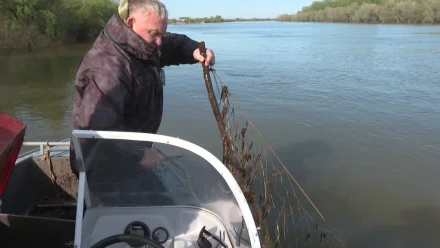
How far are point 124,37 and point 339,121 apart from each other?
7685 millimetres

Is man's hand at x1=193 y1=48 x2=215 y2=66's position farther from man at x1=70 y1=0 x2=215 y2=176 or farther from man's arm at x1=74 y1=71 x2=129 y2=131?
man's arm at x1=74 y1=71 x2=129 y2=131

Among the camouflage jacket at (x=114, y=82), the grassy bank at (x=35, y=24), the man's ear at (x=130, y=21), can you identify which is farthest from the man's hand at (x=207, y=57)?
the grassy bank at (x=35, y=24)

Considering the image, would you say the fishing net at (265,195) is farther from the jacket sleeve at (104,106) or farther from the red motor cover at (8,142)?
the red motor cover at (8,142)

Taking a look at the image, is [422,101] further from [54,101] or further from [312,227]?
[54,101]

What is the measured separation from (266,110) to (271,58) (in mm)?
9449

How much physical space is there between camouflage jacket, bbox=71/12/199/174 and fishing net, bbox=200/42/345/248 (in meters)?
0.80

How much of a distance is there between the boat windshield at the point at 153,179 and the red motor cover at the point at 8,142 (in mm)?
399

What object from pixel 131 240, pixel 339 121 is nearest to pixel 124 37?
pixel 131 240

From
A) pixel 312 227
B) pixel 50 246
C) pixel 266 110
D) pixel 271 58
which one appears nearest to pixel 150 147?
pixel 50 246

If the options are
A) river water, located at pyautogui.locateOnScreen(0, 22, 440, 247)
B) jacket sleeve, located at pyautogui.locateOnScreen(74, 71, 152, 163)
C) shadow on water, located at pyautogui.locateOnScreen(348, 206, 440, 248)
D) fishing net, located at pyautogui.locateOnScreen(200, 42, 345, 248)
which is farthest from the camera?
river water, located at pyautogui.locateOnScreen(0, 22, 440, 247)

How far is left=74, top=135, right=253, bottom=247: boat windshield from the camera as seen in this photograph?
2.14 metres

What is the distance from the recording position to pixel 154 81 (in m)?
2.45

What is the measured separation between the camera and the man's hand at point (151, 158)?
7.11 ft


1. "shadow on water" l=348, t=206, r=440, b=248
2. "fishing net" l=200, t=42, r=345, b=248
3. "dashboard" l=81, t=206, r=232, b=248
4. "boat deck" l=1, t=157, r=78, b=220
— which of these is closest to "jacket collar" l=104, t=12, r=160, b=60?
"fishing net" l=200, t=42, r=345, b=248
